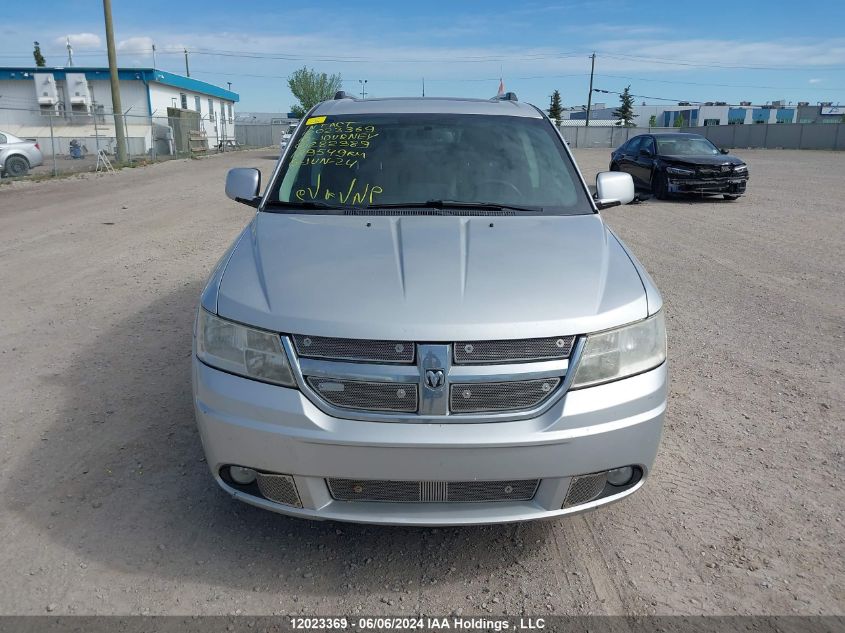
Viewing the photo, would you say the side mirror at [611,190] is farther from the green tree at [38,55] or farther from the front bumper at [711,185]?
the green tree at [38,55]

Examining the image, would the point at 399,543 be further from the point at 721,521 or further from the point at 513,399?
the point at 721,521

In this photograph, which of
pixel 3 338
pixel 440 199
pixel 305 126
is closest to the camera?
pixel 440 199

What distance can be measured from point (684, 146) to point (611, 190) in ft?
40.7

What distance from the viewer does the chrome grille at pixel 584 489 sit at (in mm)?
2492

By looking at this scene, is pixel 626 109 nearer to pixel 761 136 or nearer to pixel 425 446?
pixel 761 136

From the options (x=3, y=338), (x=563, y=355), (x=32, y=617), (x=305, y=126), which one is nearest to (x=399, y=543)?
(x=563, y=355)

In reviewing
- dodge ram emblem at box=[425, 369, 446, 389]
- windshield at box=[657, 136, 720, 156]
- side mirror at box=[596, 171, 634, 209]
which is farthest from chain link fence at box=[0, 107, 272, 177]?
dodge ram emblem at box=[425, 369, 446, 389]

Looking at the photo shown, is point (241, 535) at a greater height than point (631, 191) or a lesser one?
lesser

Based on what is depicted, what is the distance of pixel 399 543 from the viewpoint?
2.85 meters

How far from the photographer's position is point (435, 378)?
2367 mm

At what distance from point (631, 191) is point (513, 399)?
2419 millimetres

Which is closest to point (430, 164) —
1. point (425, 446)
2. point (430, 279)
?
point (430, 279)

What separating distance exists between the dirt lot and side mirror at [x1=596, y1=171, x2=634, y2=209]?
1.31 m

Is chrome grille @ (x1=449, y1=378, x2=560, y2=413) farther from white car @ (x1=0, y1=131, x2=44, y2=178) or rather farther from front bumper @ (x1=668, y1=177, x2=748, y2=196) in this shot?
white car @ (x1=0, y1=131, x2=44, y2=178)
